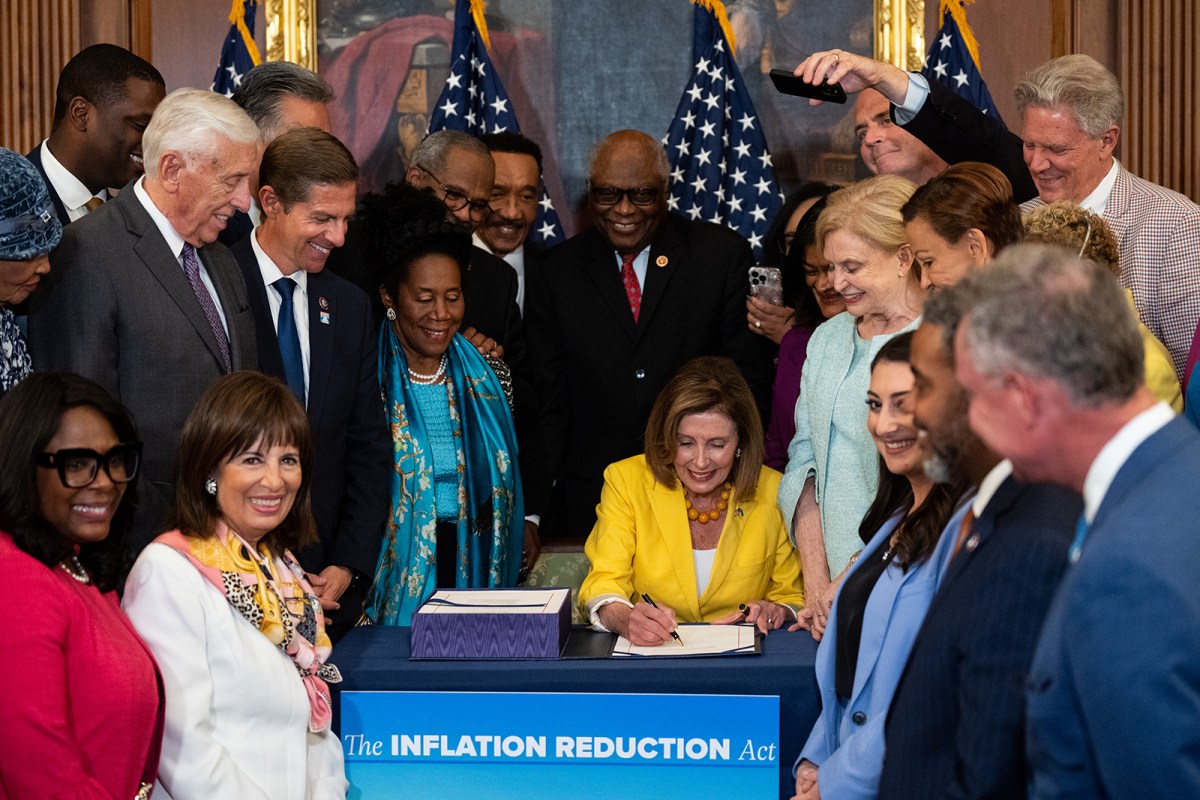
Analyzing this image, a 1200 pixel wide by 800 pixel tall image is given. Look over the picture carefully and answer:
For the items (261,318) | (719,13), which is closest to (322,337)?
(261,318)

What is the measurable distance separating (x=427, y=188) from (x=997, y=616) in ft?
9.34

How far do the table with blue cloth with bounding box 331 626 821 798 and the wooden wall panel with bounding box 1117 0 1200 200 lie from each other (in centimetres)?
329

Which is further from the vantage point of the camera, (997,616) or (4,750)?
(4,750)

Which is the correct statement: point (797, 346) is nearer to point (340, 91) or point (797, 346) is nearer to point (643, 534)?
point (643, 534)

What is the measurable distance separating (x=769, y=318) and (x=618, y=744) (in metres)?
1.99

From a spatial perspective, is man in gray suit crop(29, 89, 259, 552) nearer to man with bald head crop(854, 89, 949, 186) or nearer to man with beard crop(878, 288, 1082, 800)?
man with beard crop(878, 288, 1082, 800)

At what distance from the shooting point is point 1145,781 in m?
1.40

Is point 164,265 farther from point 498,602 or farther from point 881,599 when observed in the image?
point 881,599

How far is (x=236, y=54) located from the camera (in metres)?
5.65

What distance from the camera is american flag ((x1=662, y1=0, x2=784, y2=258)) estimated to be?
5.71 m


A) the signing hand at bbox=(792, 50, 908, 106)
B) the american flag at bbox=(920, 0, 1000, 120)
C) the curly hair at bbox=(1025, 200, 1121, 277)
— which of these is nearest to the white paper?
the curly hair at bbox=(1025, 200, 1121, 277)

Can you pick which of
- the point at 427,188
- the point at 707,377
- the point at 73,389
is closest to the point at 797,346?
the point at 707,377

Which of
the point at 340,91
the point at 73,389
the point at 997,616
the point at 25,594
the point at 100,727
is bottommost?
the point at 100,727

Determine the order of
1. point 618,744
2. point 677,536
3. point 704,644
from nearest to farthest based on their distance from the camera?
point 618,744, point 704,644, point 677,536
